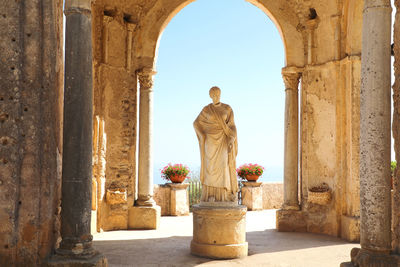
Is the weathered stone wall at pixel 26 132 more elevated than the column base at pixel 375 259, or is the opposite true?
the weathered stone wall at pixel 26 132

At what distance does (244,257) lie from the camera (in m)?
7.03

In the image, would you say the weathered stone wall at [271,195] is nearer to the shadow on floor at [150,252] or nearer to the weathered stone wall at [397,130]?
the shadow on floor at [150,252]

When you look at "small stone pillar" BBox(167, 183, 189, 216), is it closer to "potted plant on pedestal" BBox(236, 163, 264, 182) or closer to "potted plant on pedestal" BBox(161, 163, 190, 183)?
"potted plant on pedestal" BBox(161, 163, 190, 183)

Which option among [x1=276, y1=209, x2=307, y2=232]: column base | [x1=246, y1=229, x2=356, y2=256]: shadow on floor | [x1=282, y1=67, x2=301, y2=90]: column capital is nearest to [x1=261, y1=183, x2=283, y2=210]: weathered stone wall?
[x1=276, y1=209, x2=307, y2=232]: column base

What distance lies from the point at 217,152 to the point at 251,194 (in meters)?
A: 6.02

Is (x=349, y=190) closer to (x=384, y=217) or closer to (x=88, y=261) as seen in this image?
(x=384, y=217)

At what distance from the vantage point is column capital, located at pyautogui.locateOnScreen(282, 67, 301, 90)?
10.0 meters

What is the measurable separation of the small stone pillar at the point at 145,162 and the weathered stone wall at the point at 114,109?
162mm

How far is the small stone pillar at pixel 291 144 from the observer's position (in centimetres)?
990

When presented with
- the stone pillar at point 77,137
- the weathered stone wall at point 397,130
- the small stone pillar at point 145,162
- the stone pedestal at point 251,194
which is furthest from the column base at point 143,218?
the weathered stone wall at point 397,130

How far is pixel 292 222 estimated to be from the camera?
966 cm

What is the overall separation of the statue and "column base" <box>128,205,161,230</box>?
2.86m

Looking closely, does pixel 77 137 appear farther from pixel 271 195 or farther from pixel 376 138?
pixel 271 195

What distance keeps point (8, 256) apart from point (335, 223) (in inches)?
269
